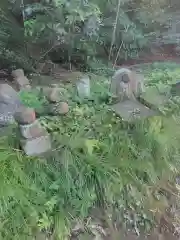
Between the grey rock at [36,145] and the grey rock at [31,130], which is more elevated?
the grey rock at [31,130]

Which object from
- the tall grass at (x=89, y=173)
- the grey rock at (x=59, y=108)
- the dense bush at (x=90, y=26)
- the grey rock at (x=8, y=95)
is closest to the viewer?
the tall grass at (x=89, y=173)

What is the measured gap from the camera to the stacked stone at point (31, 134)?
180cm

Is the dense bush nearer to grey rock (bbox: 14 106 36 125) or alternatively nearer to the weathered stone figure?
the weathered stone figure

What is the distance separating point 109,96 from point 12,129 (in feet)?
1.92

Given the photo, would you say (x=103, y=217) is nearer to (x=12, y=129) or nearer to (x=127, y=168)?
(x=127, y=168)

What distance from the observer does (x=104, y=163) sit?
199 centimetres

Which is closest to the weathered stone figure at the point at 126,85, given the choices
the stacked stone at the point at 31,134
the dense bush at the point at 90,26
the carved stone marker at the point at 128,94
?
the carved stone marker at the point at 128,94

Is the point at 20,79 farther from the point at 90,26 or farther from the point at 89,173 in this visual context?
the point at 89,173

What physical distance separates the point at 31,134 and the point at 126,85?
0.62m

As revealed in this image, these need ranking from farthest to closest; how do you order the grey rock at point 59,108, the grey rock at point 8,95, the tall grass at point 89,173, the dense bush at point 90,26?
the dense bush at point 90,26 < the grey rock at point 8,95 < the grey rock at point 59,108 < the tall grass at point 89,173

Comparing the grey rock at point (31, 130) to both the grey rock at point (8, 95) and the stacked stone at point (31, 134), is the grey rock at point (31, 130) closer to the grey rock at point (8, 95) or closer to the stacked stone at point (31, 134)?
the stacked stone at point (31, 134)

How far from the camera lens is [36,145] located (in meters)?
1.87

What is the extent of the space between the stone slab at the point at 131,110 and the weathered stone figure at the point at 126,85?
0.11ft

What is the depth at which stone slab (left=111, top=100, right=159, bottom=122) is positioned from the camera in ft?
7.03
